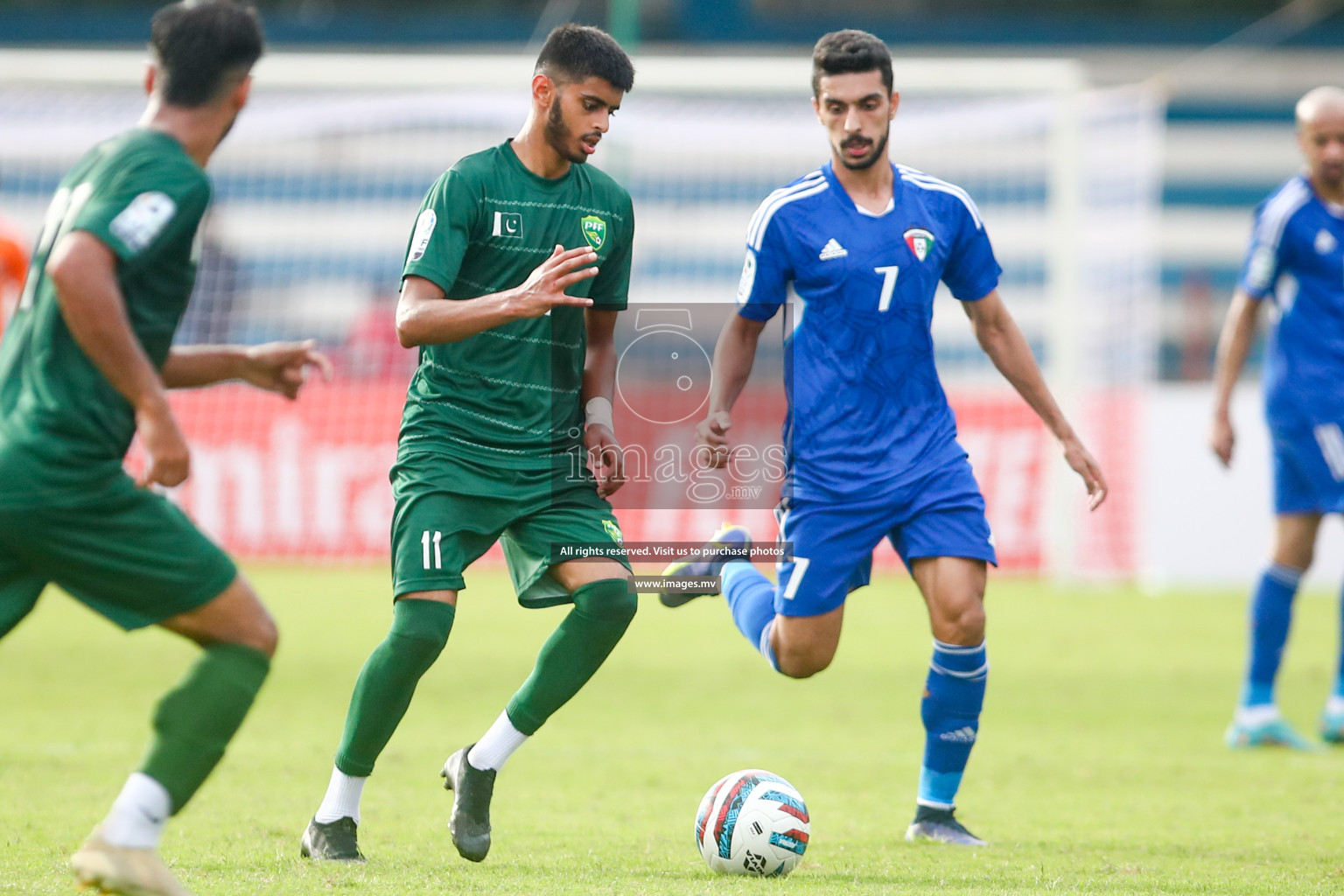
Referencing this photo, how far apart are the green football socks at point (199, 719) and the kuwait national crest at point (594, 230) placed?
1.86 m

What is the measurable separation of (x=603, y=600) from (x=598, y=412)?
62 cm

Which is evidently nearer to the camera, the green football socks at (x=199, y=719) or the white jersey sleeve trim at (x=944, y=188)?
the green football socks at (x=199, y=719)

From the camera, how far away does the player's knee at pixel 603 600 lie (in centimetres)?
478

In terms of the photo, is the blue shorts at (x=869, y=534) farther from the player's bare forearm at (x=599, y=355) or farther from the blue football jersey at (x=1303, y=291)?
the blue football jersey at (x=1303, y=291)

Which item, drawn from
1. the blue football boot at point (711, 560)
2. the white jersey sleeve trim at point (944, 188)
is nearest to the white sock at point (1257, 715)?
the blue football boot at point (711, 560)

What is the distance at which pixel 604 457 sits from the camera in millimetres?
4934

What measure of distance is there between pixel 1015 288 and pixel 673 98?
4.44 meters

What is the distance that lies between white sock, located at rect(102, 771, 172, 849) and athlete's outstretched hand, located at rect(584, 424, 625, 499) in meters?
1.84

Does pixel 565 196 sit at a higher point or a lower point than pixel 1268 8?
lower

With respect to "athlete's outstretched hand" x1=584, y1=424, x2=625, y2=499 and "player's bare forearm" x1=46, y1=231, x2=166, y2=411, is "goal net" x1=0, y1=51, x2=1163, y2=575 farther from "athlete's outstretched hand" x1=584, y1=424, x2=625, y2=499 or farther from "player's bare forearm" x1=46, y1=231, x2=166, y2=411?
"player's bare forearm" x1=46, y1=231, x2=166, y2=411

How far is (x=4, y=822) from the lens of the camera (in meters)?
5.05

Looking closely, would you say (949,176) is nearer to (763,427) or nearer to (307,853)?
(763,427)

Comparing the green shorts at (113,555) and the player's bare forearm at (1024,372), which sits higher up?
the player's bare forearm at (1024,372)

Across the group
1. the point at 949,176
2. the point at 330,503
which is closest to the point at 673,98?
the point at 949,176
